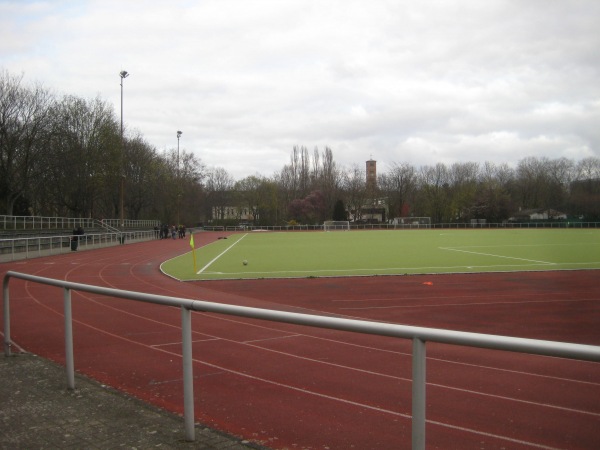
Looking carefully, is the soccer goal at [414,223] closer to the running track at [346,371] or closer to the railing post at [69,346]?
the running track at [346,371]

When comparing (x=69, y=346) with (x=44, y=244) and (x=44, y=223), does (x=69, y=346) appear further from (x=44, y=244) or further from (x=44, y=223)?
(x=44, y=223)

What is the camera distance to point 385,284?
49.2ft

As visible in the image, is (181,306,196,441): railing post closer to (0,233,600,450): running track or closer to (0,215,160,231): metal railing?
(0,233,600,450): running track

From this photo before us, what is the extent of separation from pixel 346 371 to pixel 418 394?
2224mm

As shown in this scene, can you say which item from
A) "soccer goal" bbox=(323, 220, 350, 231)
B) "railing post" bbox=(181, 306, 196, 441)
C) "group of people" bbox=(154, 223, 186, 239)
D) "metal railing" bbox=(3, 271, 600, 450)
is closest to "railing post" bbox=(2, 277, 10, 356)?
"metal railing" bbox=(3, 271, 600, 450)

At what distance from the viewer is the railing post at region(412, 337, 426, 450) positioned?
2.47m

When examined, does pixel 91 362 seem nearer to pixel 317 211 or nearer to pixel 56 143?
pixel 56 143

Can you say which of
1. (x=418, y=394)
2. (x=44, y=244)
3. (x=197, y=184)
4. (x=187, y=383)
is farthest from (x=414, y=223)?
(x=418, y=394)

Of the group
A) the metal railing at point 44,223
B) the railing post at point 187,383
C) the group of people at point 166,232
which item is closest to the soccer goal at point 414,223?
the group of people at point 166,232

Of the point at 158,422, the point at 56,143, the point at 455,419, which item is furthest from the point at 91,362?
the point at 56,143

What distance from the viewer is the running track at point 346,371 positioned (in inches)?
152

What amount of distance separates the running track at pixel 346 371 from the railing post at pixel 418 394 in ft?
3.68

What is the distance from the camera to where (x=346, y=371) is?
4.66 meters

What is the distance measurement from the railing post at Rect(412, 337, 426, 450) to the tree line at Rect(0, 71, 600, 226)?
43.7m
